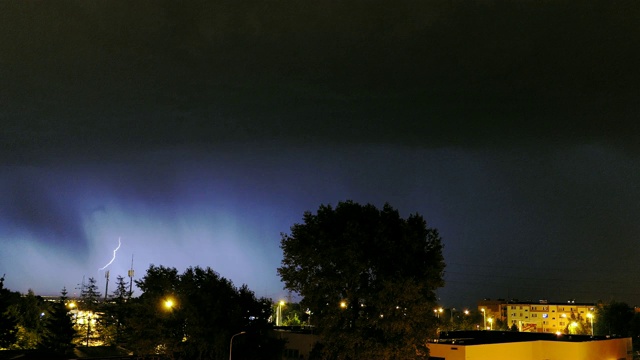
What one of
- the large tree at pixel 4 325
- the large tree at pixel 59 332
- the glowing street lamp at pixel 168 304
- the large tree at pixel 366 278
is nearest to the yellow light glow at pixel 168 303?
the glowing street lamp at pixel 168 304

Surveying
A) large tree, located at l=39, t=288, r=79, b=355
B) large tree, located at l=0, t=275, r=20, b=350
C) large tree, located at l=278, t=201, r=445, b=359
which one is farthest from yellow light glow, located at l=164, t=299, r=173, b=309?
large tree, located at l=39, t=288, r=79, b=355

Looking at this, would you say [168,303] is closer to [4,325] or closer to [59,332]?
[4,325]

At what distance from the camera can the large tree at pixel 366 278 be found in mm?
47781

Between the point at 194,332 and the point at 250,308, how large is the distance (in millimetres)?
5942

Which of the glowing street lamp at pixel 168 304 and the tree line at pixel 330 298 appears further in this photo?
the glowing street lamp at pixel 168 304

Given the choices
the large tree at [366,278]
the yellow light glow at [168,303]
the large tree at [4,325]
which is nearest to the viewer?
the large tree at [366,278]

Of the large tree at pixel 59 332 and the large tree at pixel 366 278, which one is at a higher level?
the large tree at pixel 366 278

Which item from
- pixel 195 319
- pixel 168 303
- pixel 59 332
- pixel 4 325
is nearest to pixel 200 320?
pixel 195 319

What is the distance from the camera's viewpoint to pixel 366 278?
50.7 metres

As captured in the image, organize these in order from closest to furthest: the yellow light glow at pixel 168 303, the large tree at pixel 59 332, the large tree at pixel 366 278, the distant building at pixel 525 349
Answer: the large tree at pixel 366 278, the distant building at pixel 525 349, the yellow light glow at pixel 168 303, the large tree at pixel 59 332

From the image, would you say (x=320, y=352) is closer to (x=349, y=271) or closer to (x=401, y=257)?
(x=349, y=271)

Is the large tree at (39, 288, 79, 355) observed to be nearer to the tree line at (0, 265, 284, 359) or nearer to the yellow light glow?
the tree line at (0, 265, 284, 359)

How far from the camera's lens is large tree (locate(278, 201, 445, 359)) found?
4778 centimetres

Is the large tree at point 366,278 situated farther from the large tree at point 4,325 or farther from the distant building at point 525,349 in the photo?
the large tree at point 4,325
